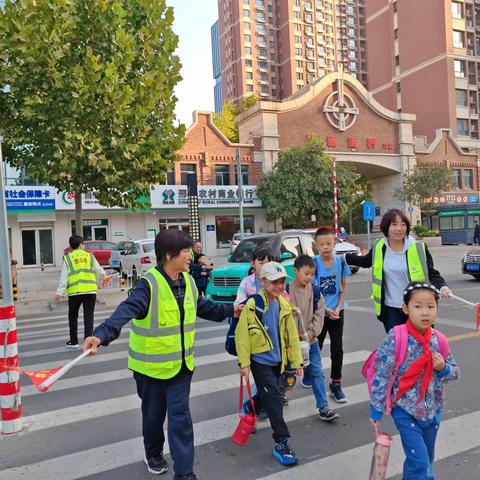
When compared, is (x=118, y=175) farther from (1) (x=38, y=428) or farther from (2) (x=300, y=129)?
(2) (x=300, y=129)

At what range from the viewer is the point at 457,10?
177 feet

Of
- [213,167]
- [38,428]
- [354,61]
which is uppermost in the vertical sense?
[354,61]

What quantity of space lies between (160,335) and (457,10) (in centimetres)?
6269

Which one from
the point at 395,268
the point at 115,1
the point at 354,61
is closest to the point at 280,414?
the point at 395,268

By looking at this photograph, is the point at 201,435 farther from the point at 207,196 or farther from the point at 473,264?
the point at 207,196

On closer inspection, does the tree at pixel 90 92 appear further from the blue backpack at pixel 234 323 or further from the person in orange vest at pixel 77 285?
the blue backpack at pixel 234 323

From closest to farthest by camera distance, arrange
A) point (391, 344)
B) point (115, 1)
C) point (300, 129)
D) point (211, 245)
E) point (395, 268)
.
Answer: point (391, 344)
point (395, 268)
point (115, 1)
point (211, 245)
point (300, 129)

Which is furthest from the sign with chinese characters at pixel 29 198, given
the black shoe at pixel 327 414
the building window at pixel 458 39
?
the building window at pixel 458 39

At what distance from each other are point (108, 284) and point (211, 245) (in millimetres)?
19500

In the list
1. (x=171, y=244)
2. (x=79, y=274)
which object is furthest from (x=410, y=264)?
(x=79, y=274)

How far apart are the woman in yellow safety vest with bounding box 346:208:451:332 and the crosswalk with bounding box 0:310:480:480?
3.31 ft

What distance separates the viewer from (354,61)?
95.2 m

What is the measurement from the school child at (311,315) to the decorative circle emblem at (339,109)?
37.2m

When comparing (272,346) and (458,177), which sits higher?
(458,177)
